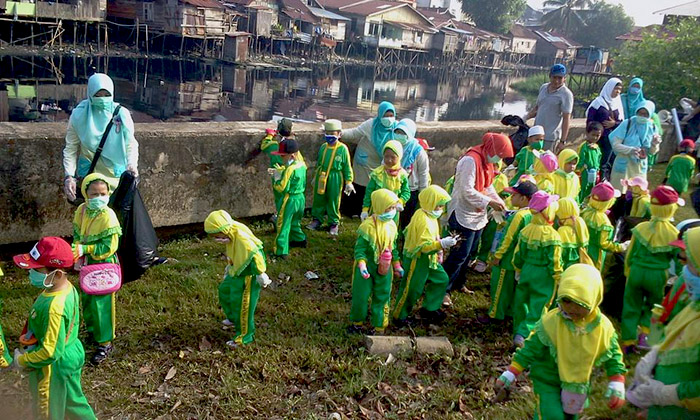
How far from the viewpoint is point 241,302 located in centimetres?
484

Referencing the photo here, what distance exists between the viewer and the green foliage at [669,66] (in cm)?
1625

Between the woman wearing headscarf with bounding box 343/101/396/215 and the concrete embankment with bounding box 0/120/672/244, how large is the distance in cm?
55

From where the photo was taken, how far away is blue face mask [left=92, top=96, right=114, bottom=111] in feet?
17.7

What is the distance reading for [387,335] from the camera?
5.28 m

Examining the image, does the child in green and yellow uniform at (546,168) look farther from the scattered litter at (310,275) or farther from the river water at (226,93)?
the river water at (226,93)

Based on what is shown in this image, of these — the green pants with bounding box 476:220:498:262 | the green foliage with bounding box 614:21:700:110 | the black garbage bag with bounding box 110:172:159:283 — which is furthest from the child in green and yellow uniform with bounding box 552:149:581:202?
the green foliage with bounding box 614:21:700:110

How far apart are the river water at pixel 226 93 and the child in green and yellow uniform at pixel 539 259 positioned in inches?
725

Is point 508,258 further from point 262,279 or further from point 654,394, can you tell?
point 654,394

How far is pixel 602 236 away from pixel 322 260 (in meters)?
3.00

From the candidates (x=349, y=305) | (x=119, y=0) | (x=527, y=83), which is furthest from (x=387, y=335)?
(x=527, y=83)

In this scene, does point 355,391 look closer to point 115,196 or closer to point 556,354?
point 556,354

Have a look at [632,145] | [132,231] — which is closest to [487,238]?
[632,145]

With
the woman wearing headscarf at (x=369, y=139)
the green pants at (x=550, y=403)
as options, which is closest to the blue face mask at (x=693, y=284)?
the green pants at (x=550, y=403)

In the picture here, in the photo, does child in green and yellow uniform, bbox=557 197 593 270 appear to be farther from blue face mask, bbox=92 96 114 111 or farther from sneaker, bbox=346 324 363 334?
blue face mask, bbox=92 96 114 111
